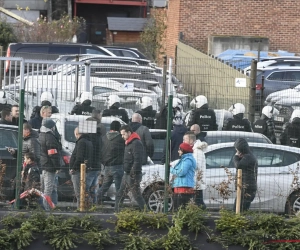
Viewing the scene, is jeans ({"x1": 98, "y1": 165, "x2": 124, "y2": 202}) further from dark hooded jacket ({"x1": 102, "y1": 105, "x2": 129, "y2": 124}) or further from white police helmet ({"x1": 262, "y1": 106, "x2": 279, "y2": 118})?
white police helmet ({"x1": 262, "y1": 106, "x2": 279, "y2": 118})

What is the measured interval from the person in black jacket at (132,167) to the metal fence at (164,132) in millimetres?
95

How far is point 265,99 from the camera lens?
1457 centimetres

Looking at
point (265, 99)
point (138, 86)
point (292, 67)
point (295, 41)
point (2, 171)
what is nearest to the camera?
point (2, 171)

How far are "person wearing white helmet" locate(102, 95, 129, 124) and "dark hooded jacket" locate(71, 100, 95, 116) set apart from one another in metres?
0.22

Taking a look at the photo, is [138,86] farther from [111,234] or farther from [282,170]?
[111,234]

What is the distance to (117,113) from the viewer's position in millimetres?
11805

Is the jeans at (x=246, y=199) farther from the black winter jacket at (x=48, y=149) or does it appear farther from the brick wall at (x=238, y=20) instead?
the brick wall at (x=238, y=20)

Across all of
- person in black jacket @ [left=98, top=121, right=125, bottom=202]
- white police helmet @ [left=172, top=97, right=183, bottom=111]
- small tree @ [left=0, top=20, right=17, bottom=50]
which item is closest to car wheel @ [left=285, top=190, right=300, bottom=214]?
person in black jacket @ [left=98, top=121, right=125, bottom=202]

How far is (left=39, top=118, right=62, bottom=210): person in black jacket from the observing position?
10773 millimetres

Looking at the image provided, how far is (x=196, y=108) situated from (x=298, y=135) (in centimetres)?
189

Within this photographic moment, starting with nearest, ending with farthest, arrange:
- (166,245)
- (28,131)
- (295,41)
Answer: (166,245) → (28,131) → (295,41)

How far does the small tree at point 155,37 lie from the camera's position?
35.2 meters

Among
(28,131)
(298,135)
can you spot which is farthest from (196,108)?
(28,131)

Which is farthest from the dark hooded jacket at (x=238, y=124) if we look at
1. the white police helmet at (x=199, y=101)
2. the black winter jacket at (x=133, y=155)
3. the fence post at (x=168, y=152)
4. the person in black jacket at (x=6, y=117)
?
the person in black jacket at (x=6, y=117)
